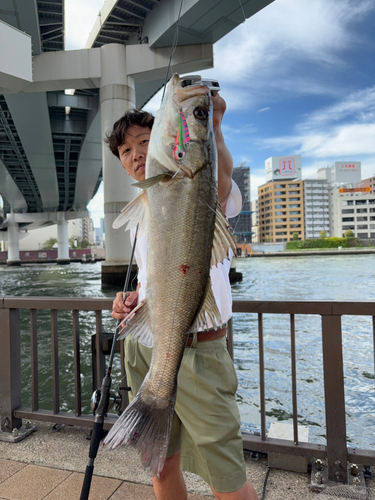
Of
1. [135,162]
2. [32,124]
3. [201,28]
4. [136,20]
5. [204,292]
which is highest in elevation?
[136,20]

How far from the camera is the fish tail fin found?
4.57ft

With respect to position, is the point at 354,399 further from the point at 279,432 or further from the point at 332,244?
the point at 332,244

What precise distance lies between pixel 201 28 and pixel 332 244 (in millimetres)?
81211

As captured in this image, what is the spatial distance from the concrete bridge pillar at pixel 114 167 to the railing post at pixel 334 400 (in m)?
17.8

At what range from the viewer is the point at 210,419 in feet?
5.14

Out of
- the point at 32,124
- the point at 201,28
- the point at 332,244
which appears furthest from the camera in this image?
the point at 332,244

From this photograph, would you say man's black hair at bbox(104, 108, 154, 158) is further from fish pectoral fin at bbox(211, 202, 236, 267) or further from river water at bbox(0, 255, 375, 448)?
river water at bbox(0, 255, 375, 448)

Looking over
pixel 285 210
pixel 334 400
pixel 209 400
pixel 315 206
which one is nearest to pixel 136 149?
pixel 209 400

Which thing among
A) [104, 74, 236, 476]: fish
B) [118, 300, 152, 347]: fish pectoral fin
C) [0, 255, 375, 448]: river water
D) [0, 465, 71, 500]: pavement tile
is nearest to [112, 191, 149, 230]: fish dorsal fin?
[104, 74, 236, 476]: fish

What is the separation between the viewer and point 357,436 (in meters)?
5.05

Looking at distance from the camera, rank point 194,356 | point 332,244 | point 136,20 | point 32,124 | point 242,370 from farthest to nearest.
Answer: point 332,244, point 32,124, point 136,20, point 242,370, point 194,356

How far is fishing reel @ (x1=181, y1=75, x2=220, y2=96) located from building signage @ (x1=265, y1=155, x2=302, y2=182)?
119428 mm

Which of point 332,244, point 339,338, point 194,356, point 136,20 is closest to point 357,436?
point 339,338

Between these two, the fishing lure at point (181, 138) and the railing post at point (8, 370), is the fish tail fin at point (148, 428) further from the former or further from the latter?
the railing post at point (8, 370)
